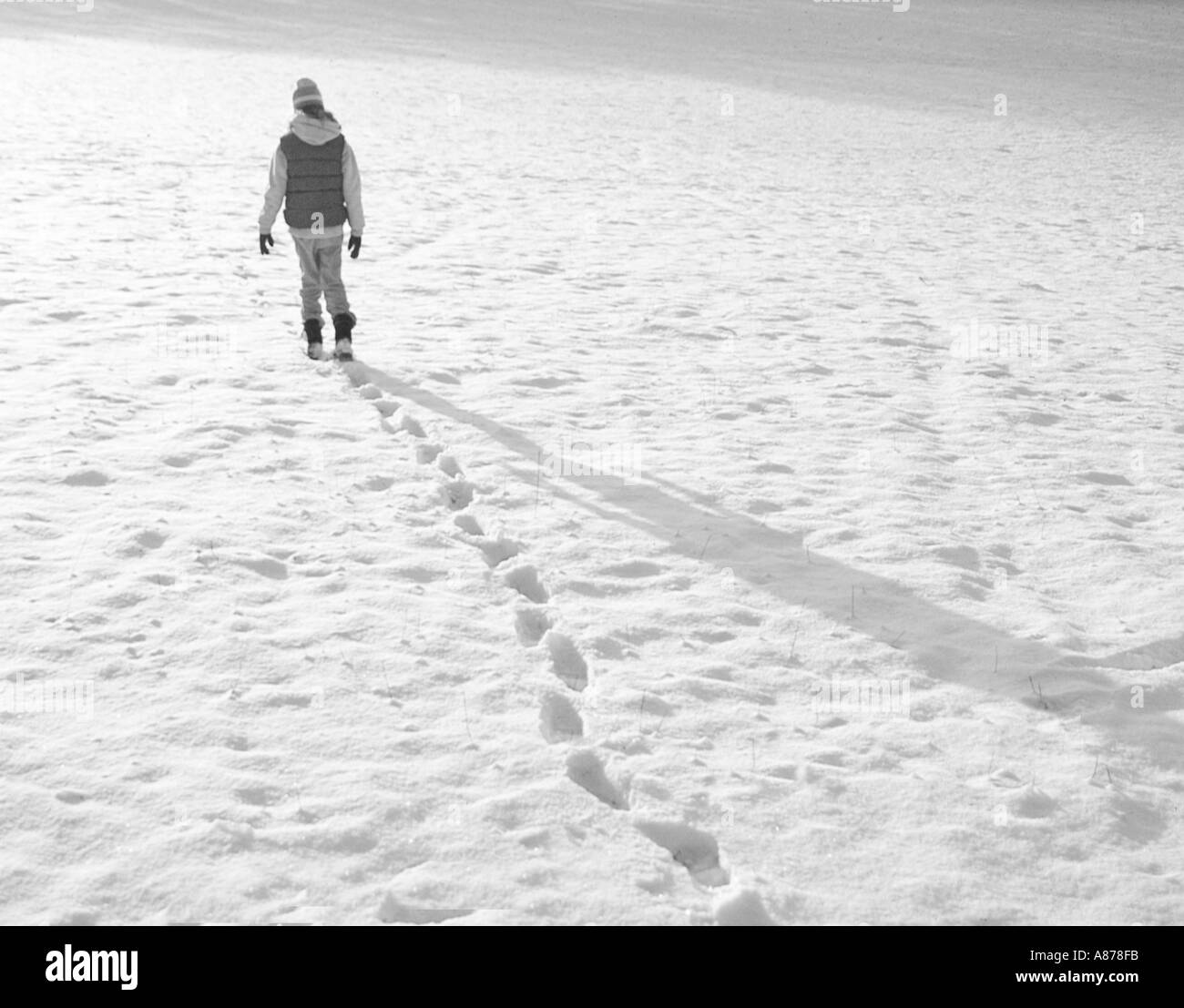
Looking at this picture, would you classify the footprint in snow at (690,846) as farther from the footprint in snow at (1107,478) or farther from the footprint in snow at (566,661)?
the footprint in snow at (1107,478)

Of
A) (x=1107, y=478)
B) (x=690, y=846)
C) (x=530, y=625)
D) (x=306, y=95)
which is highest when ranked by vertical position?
(x=306, y=95)

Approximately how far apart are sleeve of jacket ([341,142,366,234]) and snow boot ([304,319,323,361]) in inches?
29.0

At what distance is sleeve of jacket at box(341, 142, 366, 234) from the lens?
8.98 meters

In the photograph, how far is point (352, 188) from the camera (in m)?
9.02

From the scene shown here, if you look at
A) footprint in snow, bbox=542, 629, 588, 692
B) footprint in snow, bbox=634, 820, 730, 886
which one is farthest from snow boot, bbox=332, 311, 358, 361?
footprint in snow, bbox=634, 820, 730, 886

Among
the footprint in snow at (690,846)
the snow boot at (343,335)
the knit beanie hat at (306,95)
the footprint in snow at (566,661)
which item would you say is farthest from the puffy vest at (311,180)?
the footprint in snow at (690,846)

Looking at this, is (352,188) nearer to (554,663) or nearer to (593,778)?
(554,663)

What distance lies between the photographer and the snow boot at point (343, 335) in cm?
918

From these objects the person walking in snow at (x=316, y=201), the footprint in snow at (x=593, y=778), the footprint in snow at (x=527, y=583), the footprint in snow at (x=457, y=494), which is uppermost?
the person walking in snow at (x=316, y=201)

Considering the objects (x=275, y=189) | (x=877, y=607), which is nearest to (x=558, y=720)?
Result: (x=877, y=607)

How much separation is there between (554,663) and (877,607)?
163 cm

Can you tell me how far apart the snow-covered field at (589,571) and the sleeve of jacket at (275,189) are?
1.00 m
